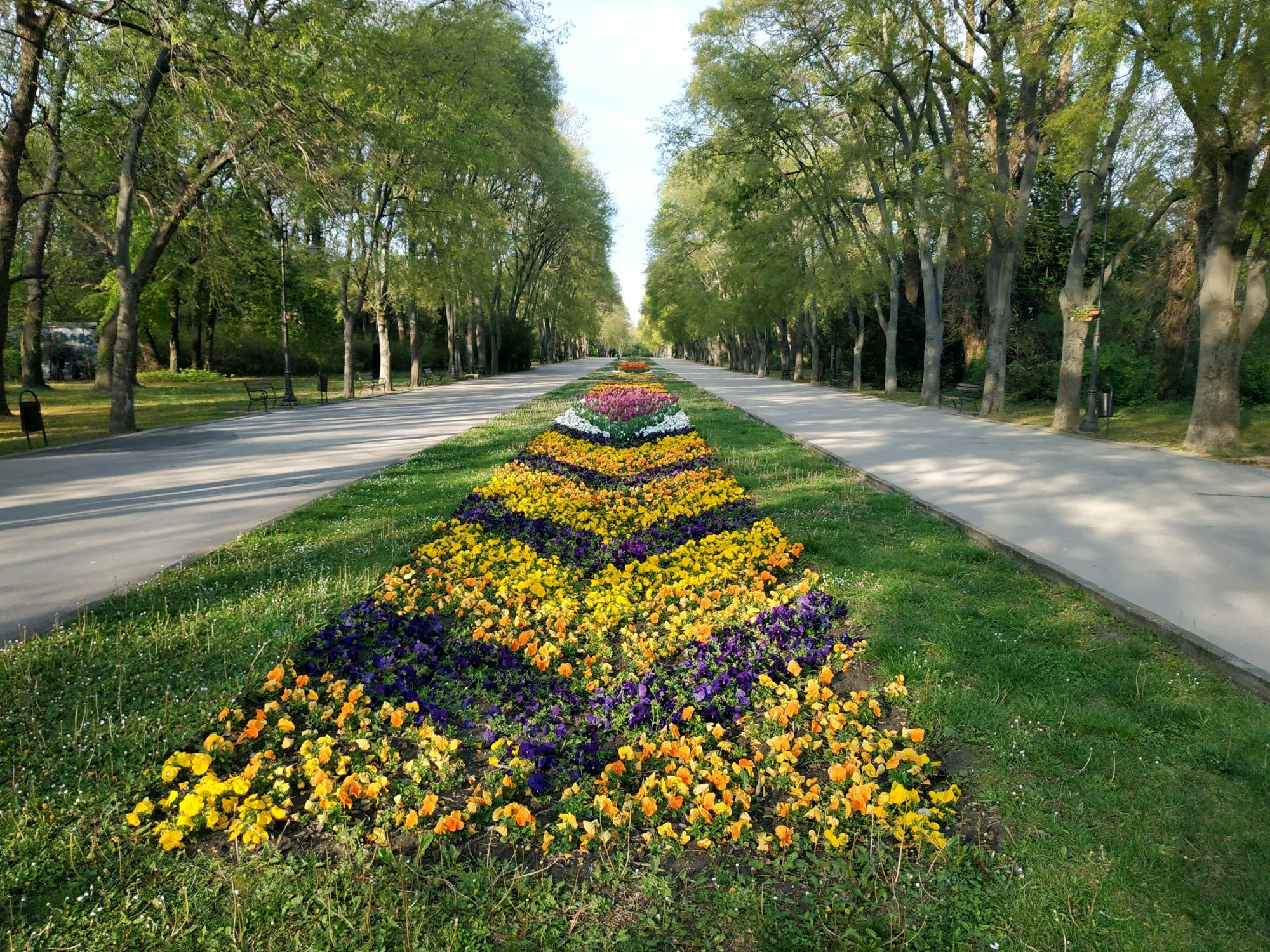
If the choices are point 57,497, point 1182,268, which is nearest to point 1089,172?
point 1182,268

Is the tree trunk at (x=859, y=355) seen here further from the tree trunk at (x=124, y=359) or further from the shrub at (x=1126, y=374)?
the tree trunk at (x=124, y=359)

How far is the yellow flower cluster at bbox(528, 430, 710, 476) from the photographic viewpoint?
429 inches

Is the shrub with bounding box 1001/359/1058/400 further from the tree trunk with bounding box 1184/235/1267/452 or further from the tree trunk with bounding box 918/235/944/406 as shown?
the tree trunk with bounding box 1184/235/1267/452

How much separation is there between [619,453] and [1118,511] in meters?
7.00

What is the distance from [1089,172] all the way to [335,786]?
17420mm

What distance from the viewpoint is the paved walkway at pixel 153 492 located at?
226 inches

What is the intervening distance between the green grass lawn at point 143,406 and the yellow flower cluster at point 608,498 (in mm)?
10206

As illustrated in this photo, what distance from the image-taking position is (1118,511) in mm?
8172

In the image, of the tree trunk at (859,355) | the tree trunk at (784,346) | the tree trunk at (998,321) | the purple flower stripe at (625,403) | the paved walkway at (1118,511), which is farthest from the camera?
the tree trunk at (784,346)

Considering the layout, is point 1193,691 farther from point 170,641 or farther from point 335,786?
point 170,641

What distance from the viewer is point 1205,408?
13.0m

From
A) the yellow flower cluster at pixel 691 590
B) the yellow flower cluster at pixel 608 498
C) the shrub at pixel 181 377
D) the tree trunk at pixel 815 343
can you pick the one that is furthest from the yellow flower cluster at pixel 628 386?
the shrub at pixel 181 377

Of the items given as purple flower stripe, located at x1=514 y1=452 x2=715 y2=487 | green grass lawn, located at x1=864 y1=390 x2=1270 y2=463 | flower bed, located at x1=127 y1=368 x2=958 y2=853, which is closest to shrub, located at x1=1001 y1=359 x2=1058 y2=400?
green grass lawn, located at x1=864 y1=390 x2=1270 y2=463

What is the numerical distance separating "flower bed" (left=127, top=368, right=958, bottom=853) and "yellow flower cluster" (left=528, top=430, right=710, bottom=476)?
15.0ft
